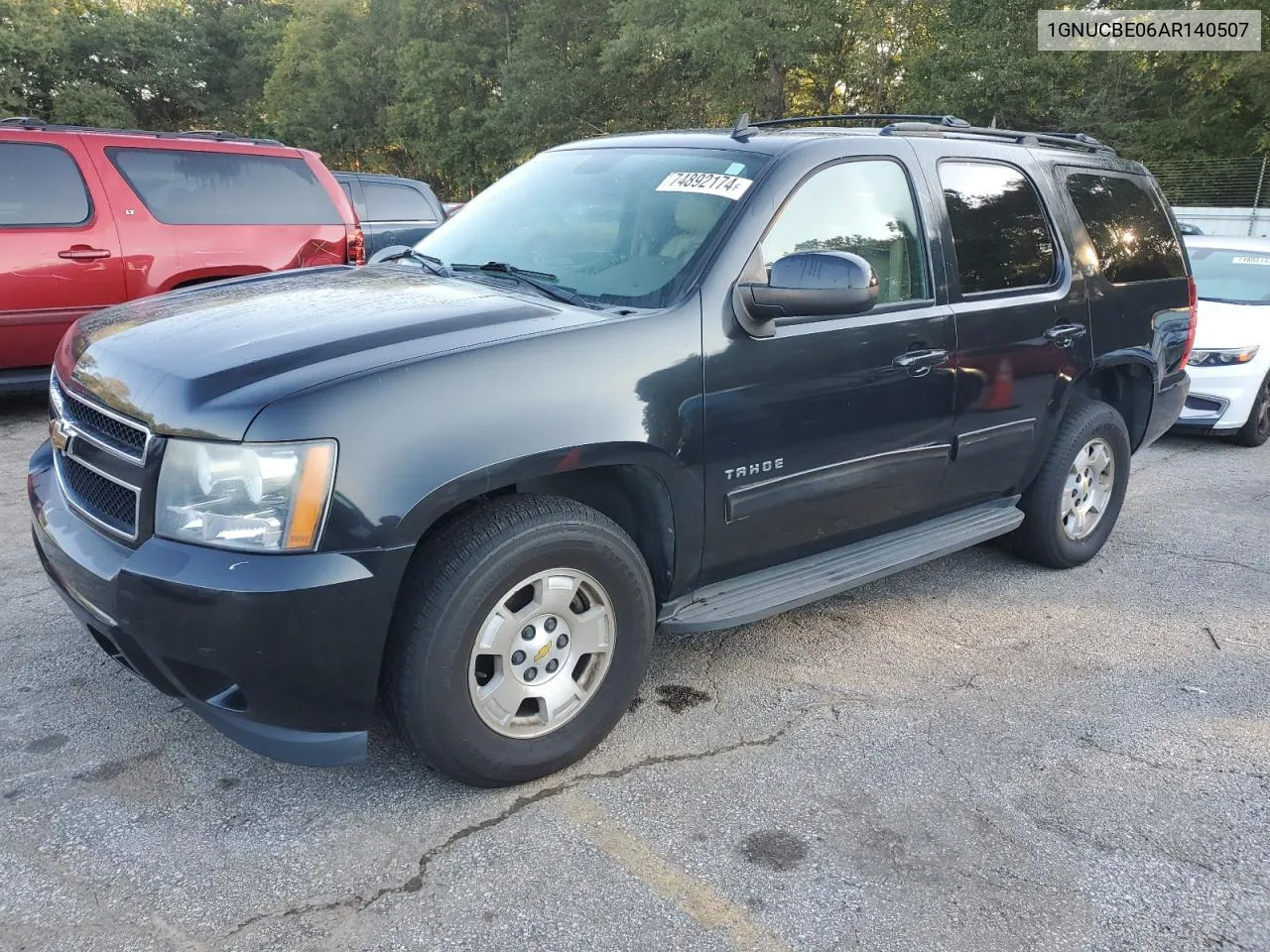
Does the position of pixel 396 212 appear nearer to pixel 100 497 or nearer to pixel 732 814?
pixel 100 497

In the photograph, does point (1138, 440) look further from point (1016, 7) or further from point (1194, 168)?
point (1016, 7)


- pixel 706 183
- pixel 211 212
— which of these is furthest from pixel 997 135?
pixel 211 212

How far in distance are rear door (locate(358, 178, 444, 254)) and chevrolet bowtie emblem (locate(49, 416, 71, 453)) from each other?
8.69m

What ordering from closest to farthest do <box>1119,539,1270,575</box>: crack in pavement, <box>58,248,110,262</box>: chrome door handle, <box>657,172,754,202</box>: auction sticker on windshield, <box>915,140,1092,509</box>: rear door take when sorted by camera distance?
1. <box>657,172,754,202</box>: auction sticker on windshield
2. <box>915,140,1092,509</box>: rear door
3. <box>1119,539,1270,575</box>: crack in pavement
4. <box>58,248,110,262</box>: chrome door handle

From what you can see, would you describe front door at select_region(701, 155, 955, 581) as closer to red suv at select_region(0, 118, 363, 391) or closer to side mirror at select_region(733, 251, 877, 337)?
side mirror at select_region(733, 251, 877, 337)

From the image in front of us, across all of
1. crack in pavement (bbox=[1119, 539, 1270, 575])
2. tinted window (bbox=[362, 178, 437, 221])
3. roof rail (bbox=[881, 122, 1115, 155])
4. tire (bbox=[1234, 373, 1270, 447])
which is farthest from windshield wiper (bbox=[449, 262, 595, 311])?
tinted window (bbox=[362, 178, 437, 221])

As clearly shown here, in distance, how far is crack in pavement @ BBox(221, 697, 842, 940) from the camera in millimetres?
2317

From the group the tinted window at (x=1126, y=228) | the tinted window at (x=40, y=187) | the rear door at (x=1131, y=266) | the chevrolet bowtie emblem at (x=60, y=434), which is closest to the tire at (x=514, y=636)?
the chevrolet bowtie emblem at (x=60, y=434)

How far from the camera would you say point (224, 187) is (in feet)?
24.2

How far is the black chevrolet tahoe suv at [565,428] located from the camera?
2.34 meters

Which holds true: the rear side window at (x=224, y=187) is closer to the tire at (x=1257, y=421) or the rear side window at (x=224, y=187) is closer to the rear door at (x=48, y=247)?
the rear door at (x=48, y=247)

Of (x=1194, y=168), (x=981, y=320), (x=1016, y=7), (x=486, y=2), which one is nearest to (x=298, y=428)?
(x=981, y=320)

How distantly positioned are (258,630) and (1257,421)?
→ 7608mm

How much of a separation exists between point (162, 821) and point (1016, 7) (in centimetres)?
2845
